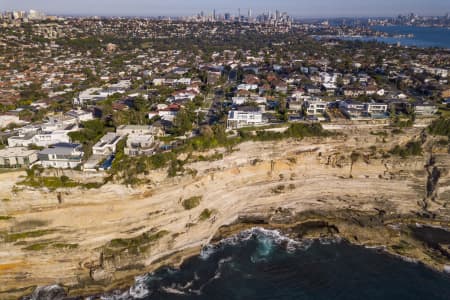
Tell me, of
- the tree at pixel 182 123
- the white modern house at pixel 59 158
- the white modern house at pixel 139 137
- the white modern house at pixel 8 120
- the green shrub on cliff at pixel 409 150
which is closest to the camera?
the white modern house at pixel 59 158

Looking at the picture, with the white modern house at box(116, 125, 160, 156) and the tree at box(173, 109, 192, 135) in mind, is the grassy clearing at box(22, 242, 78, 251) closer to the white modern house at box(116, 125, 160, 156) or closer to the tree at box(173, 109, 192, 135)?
the white modern house at box(116, 125, 160, 156)

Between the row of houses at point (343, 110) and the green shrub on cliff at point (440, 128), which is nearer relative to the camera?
the green shrub on cliff at point (440, 128)

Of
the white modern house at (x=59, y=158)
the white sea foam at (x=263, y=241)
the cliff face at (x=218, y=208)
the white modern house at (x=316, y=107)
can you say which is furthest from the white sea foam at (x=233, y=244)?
the white modern house at (x=316, y=107)

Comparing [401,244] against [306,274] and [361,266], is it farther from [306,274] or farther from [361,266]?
[306,274]

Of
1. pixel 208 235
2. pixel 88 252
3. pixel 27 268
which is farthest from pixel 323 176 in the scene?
pixel 27 268

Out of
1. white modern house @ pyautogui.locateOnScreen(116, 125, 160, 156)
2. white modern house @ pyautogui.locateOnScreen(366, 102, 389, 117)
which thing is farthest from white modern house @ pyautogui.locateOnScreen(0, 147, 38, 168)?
white modern house @ pyautogui.locateOnScreen(366, 102, 389, 117)

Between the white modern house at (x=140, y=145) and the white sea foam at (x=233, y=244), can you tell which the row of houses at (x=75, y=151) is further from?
the white sea foam at (x=233, y=244)

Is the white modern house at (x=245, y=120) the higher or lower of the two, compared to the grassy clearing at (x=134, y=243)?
higher
